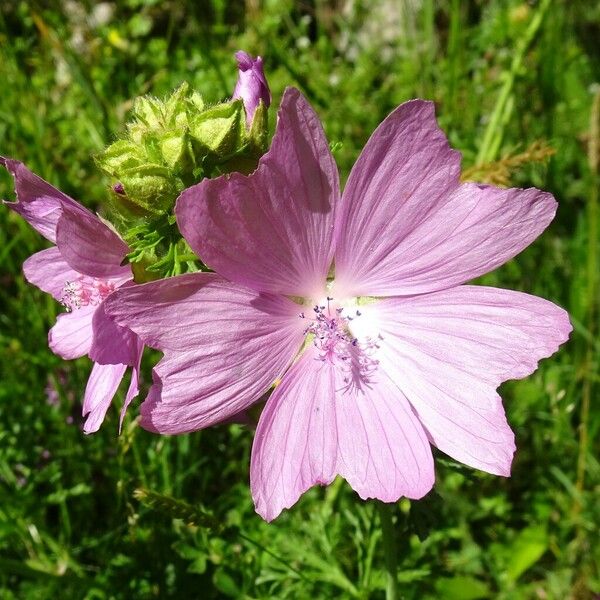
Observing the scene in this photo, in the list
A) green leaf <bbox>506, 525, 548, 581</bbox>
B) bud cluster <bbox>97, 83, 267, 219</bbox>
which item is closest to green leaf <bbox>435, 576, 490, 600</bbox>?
green leaf <bbox>506, 525, 548, 581</bbox>

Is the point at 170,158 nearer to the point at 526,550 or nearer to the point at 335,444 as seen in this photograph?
the point at 335,444

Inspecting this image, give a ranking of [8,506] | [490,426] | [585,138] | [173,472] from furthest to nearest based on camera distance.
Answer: [585,138], [173,472], [8,506], [490,426]

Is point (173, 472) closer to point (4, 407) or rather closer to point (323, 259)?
point (4, 407)

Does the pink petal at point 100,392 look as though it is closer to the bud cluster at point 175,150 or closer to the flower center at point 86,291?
the flower center at point 86,291

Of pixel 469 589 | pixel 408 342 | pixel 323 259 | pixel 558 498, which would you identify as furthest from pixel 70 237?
pixel 558 498

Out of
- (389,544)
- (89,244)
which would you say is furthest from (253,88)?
(389,544)

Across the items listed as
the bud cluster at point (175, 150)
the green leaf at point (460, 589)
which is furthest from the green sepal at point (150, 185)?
the green leaf at point (460, 589)

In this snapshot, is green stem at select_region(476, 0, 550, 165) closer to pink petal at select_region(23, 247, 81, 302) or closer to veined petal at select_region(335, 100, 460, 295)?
veined petal at select_region(335, 100, 460, 295)
